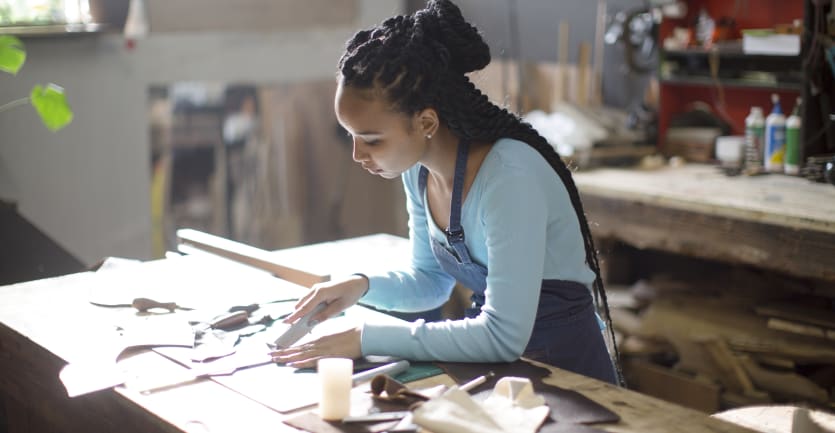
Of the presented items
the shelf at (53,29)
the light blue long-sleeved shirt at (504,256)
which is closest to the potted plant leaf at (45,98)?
the shelf at (53,29)

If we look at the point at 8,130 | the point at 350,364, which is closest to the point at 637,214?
the point at 350,364

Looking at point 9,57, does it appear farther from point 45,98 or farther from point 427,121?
point 427,121

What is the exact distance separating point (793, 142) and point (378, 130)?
7.84ft

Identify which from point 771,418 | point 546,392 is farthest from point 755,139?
point 546,392

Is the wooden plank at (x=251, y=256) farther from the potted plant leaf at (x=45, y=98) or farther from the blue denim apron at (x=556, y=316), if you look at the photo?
the potted plant leaf at (x=45, y=98)

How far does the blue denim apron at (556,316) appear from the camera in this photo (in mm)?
2166

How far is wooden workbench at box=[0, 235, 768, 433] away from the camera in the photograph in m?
1.70

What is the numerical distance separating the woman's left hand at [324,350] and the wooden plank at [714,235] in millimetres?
1192

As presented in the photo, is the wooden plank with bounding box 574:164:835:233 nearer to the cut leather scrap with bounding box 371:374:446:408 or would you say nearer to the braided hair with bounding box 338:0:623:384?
the braided hair with bounding box 338:0:623:384

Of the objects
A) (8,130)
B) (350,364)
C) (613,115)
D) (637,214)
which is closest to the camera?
(350,364)

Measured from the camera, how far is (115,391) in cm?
188

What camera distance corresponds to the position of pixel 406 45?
2.01m

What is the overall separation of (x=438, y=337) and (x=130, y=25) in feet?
10.1

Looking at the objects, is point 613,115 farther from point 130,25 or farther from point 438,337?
point 438,337
